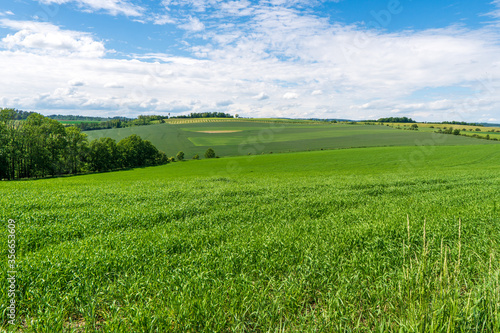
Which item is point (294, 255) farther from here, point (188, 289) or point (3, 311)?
point (3, 311)

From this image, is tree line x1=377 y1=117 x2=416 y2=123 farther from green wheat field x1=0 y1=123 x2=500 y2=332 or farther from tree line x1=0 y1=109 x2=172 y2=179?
green wheat field x1=0 y1=123 x2=500 y2=332

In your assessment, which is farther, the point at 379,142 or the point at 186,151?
the point at 186,151

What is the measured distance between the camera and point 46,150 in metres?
59.3

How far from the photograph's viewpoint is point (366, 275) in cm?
539

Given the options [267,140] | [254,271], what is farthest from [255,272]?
[267,140]

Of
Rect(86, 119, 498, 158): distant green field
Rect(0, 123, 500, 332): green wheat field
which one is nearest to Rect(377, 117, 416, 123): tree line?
Rect(86, 119, 498, 158): distant green field

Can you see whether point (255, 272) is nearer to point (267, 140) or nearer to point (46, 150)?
point (46, 150)

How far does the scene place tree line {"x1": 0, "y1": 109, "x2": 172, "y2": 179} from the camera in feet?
174

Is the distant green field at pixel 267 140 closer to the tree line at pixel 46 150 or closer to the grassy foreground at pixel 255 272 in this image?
the tree line at pixel 46 150

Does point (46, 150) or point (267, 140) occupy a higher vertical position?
point (267, 140)

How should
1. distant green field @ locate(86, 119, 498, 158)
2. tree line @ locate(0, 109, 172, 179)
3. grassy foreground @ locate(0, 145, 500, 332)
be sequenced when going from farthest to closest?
distant green field @ locate(86, 119, 498, 158) < tree line @ locate(0, 109, 172, 179) < grassy foreground @ locate(0, 145, 500, 332)

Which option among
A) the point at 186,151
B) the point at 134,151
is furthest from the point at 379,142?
the point at 134,151

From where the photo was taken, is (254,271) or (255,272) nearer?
(254,271)

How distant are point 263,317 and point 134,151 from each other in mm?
93743
